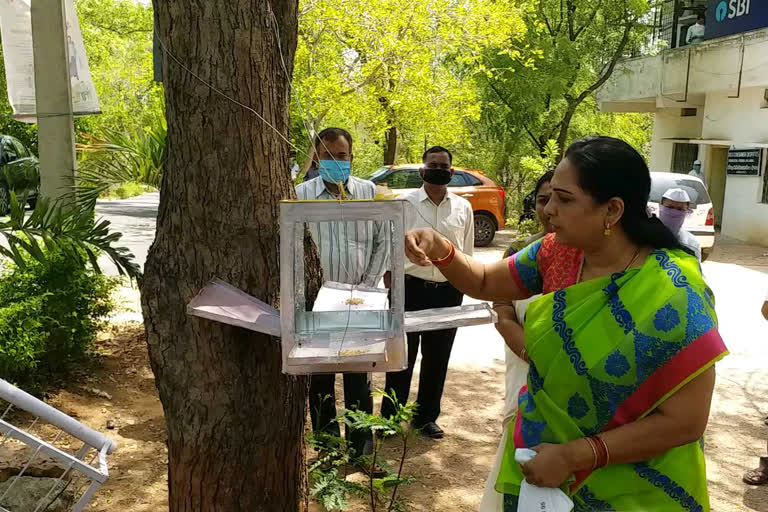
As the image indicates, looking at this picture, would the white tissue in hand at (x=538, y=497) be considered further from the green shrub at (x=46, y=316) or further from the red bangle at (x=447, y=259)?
the green shrub at (x=46, y=316)

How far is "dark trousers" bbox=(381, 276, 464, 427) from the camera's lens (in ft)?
14.8

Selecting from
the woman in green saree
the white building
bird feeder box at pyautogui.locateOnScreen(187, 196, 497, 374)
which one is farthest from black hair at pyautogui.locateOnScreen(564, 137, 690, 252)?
the white building

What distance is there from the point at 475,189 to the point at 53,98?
9381mm

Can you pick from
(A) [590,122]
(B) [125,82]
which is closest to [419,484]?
(A) [590,122]

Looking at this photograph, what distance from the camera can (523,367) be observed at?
2998 millimetres

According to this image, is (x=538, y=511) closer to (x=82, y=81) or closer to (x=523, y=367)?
(x=523, y=367)

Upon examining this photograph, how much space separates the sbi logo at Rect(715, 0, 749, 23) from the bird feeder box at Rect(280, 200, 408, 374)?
14.1m

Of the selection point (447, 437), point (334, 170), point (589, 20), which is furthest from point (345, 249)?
point (589, 20)

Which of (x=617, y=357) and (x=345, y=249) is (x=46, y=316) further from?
(x=617, y=357)

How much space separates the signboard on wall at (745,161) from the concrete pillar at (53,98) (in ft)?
43.2

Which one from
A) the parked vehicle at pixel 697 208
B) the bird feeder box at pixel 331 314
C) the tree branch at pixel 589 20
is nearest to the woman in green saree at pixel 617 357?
the bird feeder box at pixel 331 314

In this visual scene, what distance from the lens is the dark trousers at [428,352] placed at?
4.51m

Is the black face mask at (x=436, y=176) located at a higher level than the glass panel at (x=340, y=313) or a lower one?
higher

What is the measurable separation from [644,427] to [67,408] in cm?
380
